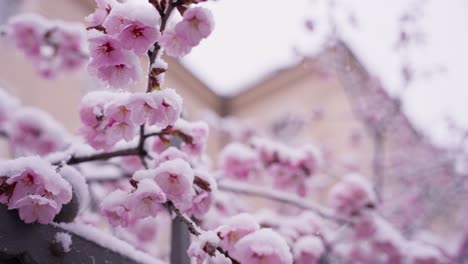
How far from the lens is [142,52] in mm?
1170

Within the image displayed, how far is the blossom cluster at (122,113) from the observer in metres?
1.19

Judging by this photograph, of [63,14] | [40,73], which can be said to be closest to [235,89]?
[63,14]

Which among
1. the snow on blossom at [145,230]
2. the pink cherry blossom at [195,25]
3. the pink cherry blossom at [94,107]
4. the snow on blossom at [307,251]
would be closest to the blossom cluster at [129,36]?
the pink cherry blossom at [195,25]

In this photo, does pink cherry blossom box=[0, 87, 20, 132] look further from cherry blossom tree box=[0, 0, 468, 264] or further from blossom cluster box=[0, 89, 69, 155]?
cherry blossom tree box=[0, 0, 468, 264]

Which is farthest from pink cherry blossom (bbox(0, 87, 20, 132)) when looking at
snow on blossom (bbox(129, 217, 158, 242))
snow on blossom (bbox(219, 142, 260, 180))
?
snow on blossom (bbox(219, 142, 260, 180))

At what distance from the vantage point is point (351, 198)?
97.0 inches

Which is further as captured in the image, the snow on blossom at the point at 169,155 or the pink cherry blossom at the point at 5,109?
the pink cherry blossom at the point at 5,109

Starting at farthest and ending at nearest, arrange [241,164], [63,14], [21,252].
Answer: [63,14] → [241,164] → [21,252]

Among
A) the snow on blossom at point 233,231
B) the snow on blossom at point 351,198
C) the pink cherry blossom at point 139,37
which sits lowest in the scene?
the snow on blossom at point 233,231

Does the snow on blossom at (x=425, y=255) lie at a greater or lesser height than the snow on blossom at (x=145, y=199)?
greater

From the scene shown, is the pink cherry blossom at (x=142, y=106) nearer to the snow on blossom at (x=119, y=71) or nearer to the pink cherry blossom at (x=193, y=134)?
the snow on blossom at (x=119, y=71)

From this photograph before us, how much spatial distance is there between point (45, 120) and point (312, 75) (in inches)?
329

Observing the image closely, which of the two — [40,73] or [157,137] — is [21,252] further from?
[40,73]

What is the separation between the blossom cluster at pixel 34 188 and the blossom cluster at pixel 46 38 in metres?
1.41
